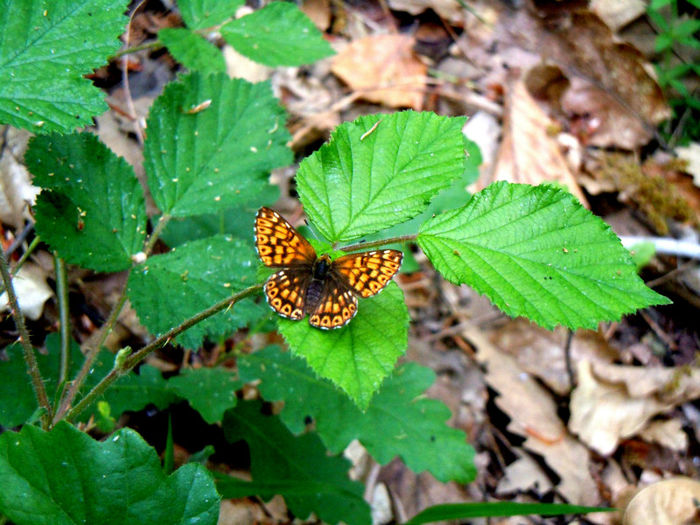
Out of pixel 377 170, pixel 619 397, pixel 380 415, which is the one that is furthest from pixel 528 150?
pixel 377 170

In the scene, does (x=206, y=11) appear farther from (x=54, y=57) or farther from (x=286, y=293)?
(x=286, y=293)

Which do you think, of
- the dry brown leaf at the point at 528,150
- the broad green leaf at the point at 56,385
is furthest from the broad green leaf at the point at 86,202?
the dry brown leaf at the point at 528,150

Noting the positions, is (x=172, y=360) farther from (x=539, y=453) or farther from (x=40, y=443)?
(x=539, y=453)

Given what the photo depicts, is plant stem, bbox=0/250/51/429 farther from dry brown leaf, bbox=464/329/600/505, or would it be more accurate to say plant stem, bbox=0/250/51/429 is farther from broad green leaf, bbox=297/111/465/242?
dry brown leaf, bbox=464/329/600/505

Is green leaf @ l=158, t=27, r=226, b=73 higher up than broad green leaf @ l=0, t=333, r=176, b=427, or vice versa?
green leaf @ l=158, t=27, r=226, b=73

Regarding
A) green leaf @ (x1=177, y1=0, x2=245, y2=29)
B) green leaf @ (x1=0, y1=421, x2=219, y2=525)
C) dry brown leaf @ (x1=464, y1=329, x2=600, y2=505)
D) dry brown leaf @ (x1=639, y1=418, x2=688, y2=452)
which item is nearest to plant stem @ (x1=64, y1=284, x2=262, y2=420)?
green leaf @ (x1=0, y1=421, x2=219, y2=525)

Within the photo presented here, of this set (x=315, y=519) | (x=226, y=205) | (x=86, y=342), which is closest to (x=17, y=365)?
(x=86, y=342)
